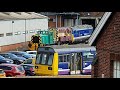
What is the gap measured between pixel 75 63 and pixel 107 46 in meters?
5.91

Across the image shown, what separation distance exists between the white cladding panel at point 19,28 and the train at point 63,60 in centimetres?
564

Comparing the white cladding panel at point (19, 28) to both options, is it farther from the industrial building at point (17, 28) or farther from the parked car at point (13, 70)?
the parked car at point (13, 70)

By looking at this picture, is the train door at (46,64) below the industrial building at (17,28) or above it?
below

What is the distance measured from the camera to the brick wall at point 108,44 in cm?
763

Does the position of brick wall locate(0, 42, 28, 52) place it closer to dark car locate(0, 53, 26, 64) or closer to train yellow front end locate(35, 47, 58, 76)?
dark car locate(0, 53, 26, 64)

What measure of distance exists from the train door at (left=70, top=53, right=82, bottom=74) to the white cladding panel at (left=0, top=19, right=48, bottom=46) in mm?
5756

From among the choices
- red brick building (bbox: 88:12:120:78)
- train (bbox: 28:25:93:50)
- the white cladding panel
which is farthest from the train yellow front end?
the white cladding panel

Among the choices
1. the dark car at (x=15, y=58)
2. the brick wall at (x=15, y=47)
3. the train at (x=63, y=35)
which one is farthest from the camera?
the brick wall at (x=15, y=47)

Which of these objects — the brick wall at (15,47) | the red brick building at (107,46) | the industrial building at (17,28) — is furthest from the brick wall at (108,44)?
the brick wall at (15,47)

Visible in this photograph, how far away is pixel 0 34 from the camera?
19.5m

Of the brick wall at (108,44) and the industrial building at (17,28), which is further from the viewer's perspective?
the industrial building at (17,28)

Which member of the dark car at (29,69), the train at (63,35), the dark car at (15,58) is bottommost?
the dark car at (29,69)
